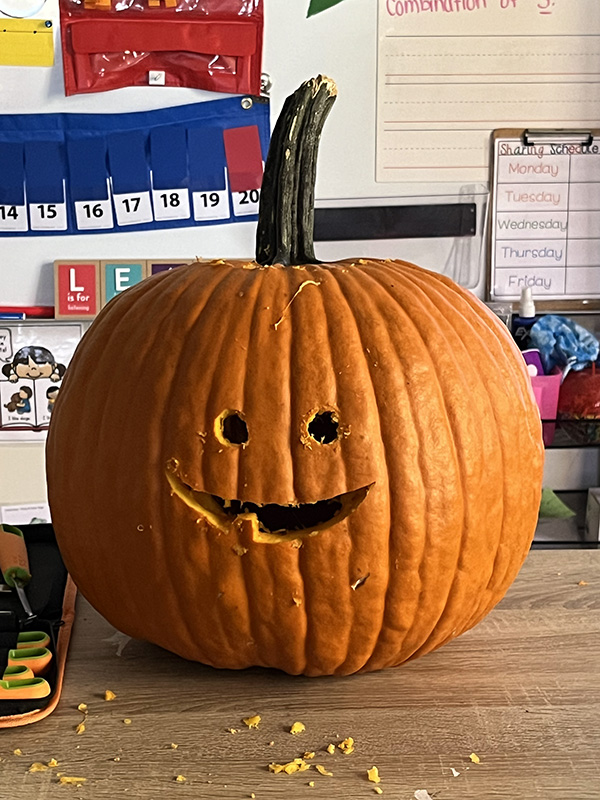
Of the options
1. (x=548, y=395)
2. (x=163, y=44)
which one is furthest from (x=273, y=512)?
(x=163, y=44)

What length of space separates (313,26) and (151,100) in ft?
1.33

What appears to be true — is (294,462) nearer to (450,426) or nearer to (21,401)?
(450,426)

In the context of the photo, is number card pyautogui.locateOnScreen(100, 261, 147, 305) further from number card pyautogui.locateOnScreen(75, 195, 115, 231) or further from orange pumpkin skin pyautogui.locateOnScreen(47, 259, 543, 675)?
orange pumpkin skin pyautogui.locateOnScreen(47, 259, 543, 675)

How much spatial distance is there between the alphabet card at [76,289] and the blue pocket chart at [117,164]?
0.28 ft

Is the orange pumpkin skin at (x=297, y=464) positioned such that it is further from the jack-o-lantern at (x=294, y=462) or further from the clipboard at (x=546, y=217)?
the clipboard at (x=546, y=217)

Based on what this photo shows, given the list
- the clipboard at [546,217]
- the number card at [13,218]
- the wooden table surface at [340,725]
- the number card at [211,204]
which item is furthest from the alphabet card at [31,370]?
the wooden table surface at [340,725]

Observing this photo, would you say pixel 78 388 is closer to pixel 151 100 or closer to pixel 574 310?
pixel 151 100

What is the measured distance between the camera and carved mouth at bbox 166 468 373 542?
0.62 meters

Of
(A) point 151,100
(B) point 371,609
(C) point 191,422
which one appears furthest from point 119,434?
(A) point 151,100

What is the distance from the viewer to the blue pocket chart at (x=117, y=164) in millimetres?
1918

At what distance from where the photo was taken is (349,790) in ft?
1.74

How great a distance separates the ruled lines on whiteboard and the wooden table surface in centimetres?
144

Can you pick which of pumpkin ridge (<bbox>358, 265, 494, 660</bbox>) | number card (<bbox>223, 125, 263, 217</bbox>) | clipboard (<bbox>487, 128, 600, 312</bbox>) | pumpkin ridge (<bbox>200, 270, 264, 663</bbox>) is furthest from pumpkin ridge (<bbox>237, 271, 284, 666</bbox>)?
clipboard (<bbox>487, 128, 600, 312</bbox>)

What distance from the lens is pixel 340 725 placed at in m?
0.61
